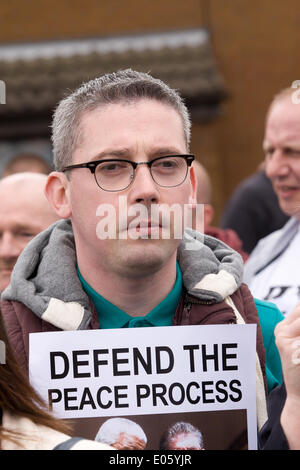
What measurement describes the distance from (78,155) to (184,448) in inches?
28.1

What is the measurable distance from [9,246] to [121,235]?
107cm

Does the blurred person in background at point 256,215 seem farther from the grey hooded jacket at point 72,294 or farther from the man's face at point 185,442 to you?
the man's face at point 185,442

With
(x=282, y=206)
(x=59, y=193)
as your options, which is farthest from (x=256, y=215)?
(x=59, y=193)

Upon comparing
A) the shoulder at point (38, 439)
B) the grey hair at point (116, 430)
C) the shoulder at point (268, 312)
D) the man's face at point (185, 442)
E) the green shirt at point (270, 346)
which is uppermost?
the shoulder at point (268, 312)

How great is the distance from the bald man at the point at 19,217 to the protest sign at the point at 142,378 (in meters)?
0.94

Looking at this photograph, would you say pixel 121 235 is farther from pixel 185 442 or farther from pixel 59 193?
pixel 185 442

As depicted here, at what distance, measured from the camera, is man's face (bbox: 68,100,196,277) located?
6.14ft

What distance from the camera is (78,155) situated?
195cm

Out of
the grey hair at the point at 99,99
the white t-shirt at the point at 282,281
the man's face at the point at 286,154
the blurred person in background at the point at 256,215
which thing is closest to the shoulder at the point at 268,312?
the grey hair at the point at 99,99

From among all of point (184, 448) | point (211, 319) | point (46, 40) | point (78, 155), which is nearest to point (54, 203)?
point (78, 155)

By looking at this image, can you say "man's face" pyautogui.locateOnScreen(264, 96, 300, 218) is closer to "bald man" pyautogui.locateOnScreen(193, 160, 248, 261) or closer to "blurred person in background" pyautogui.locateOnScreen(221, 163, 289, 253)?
"bald man" pyautogui.locateOnScreen(193, 160, 248, 261)

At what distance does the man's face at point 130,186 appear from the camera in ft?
6.14
